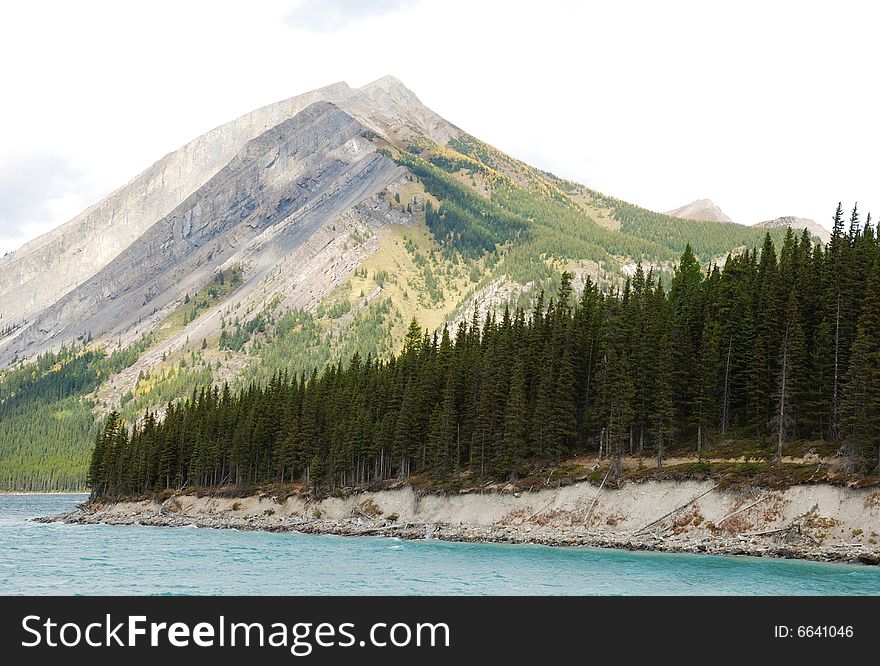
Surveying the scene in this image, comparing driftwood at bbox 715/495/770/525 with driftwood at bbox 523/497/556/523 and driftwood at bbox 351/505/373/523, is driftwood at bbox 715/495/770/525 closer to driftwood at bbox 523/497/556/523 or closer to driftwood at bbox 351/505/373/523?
driftwood at bbox 523/497/556/523

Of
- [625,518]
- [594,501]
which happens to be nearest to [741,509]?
[625,518]

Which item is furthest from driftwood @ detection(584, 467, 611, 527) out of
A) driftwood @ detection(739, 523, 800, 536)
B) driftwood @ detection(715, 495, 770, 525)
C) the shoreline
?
driftwood @ detection(739, 523, 800, 536)

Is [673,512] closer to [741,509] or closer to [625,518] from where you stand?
[625,518]

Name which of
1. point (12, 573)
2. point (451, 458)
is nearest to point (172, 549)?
point (12, 573)

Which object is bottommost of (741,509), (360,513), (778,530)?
(360,513)

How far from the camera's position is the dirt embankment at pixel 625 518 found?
52.7 m

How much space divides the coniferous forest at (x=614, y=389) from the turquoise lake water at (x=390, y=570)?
17.0 meters

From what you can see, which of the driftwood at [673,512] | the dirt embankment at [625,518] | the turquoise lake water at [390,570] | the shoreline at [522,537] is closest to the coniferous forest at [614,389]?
the dirt embankment at [625,518]

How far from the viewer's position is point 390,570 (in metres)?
48.6

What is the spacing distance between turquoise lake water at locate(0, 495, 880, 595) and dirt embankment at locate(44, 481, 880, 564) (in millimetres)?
3456

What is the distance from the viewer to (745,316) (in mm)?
77500

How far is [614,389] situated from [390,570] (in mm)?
37094

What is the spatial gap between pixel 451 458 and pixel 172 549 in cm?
3624
